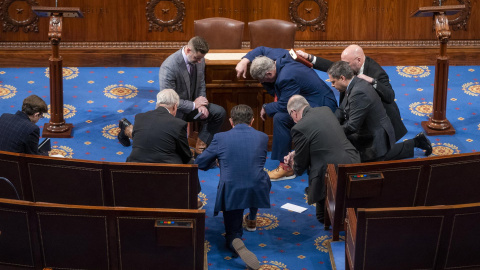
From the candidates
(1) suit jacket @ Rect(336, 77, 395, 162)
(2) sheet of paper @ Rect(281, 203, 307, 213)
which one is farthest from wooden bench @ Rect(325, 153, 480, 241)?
(1) suit jacket @ Rect(336, 77, 395, 162)

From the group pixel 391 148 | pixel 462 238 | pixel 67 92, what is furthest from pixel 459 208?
pixel 67 92

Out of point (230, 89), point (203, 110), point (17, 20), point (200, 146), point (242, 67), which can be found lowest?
point (200, 146)

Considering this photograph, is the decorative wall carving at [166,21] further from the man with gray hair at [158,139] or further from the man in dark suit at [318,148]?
the man in dark suit at [318,148]

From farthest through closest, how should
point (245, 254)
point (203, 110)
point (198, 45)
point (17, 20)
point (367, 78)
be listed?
point (17, 20) → point (203, 110) → point (198, 45) → point (367, 78) → point (245, 254)

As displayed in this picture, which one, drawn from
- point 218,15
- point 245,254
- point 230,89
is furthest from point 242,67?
point 218,15

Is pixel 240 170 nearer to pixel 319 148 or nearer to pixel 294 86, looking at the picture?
pixel 319 148

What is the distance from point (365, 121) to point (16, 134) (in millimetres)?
2610

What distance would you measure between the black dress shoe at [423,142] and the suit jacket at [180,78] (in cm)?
192

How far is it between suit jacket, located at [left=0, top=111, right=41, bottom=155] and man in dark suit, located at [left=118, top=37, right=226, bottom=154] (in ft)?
4.61

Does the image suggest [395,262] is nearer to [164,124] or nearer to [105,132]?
[164,124]

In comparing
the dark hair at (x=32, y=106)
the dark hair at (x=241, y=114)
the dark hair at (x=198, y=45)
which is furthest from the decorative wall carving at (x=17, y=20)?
the dark hair at (x=241, y=114)

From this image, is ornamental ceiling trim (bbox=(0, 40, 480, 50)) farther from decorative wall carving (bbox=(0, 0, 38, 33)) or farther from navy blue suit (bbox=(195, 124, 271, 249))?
navy blue suit (bbox=(195, 124, 271, 249))

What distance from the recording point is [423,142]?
660 centimetres

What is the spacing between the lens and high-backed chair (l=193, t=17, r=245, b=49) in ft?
24.6
